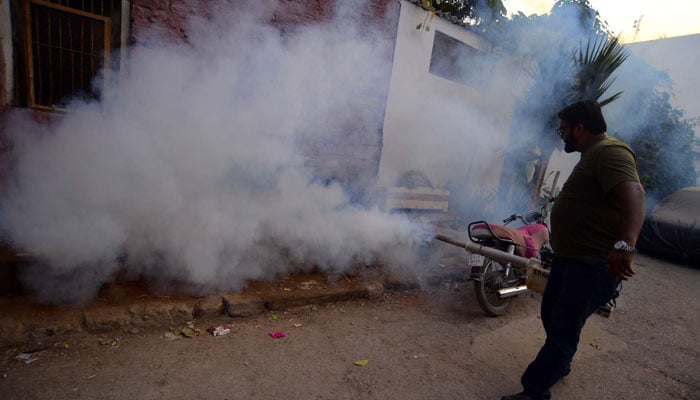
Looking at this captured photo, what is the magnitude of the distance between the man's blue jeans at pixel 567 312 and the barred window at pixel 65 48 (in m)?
4.58

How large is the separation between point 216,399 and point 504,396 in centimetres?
192

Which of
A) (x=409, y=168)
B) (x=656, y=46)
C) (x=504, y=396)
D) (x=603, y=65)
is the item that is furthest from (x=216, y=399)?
(x=656, y=46)

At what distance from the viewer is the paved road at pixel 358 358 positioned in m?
2.48

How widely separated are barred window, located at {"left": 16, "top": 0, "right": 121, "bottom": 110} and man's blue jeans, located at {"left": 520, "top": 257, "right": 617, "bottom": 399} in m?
4.58

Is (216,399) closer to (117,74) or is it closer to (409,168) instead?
(117,74)

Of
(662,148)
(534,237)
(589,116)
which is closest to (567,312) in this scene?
(589,116)

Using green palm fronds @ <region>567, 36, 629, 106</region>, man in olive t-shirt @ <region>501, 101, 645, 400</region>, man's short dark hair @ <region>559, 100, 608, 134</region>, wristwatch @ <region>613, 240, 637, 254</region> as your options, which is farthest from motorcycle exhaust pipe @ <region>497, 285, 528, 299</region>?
green palm fronds @ <region>567, 36, 629, 106</region>

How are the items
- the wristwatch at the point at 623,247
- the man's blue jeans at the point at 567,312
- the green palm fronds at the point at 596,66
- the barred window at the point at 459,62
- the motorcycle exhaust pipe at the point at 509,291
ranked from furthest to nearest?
1. the barred window at the point at 459,62
2. the green palm fronds at the point at 596,66
3. the motorcycle exhaust pipe at the point at 509,291
4. the man's blue jeans at the point at 567,312
5. the wristwatch at the point at 623,247

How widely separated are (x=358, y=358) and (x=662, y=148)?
10858 millimetres

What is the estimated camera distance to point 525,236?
4.17m

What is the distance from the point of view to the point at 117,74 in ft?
13.6

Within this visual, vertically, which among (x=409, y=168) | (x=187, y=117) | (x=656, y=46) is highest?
(x=656, y=46)

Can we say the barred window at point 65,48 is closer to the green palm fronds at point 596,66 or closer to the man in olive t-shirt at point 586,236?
the man in olive t-shirt at point 586,236

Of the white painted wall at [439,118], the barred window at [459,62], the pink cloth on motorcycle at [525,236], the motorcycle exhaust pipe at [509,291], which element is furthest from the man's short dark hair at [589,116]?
the barred window at [459,62]
